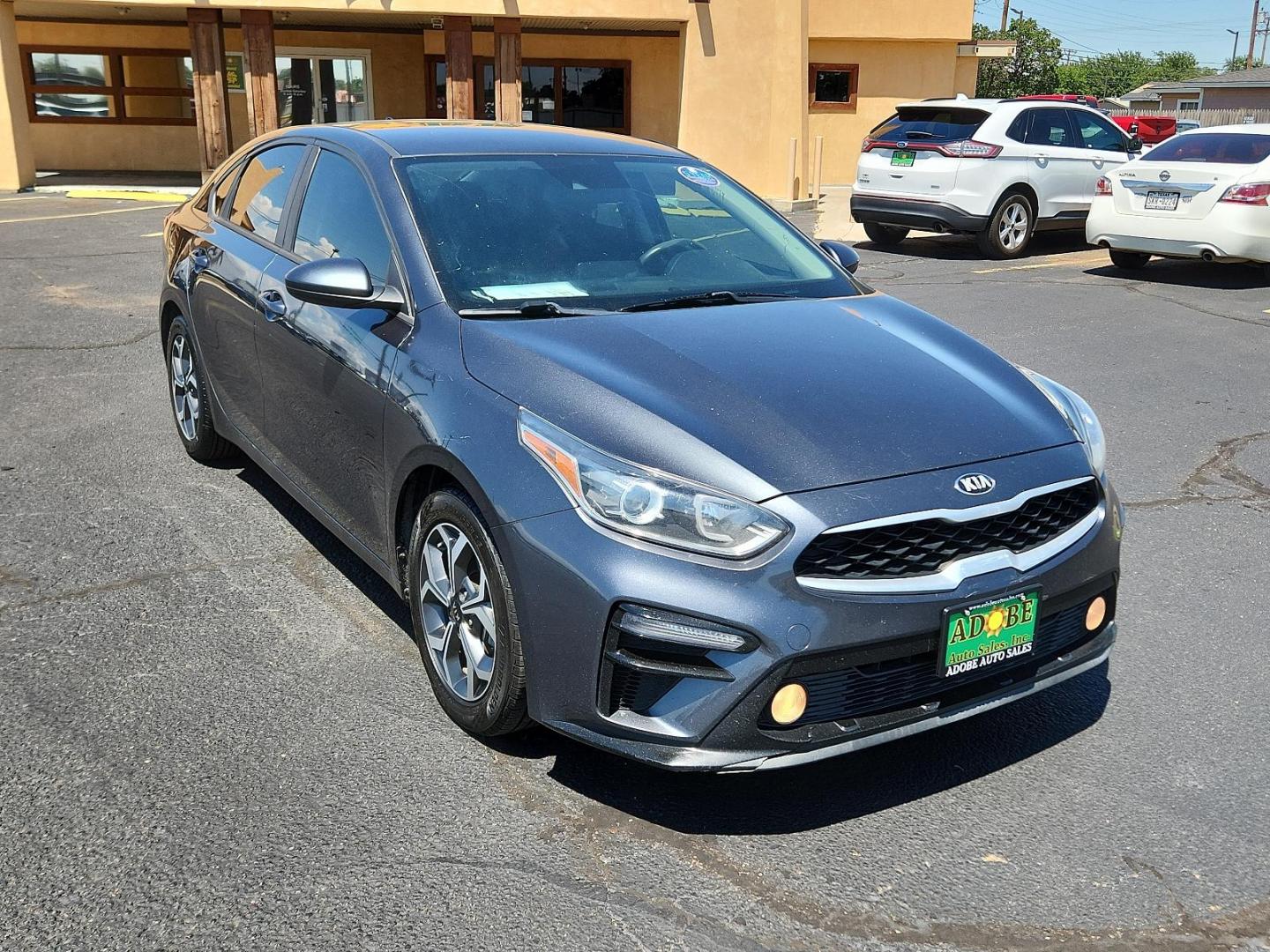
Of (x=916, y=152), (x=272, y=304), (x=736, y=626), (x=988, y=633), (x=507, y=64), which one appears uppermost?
(x=507, y=64)

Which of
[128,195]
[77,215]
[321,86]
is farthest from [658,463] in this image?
[321,86]

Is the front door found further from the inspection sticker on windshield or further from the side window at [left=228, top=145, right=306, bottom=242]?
the inspection sticker on windshield

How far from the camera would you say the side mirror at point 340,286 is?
3.79 metres

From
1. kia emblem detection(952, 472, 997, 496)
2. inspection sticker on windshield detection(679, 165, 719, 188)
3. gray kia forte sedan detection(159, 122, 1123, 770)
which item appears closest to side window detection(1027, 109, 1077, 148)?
inspection sticker on windshield detection(679, 165, 719, 188)

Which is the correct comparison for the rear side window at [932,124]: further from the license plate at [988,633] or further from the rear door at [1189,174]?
the license plate at [988,633]

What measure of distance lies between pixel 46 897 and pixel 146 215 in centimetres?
1590

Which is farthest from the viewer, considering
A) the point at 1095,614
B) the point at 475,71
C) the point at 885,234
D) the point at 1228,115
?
the point at 1228,115

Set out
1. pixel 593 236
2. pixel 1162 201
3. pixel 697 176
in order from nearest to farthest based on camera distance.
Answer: pixel 593 236 < pixel 697 176 < pixel 1162 201

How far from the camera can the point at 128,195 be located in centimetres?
1978

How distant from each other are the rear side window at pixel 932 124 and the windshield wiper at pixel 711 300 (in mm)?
10400

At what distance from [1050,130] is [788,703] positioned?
13061 mm

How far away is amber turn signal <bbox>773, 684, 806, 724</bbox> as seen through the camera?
2.93 m

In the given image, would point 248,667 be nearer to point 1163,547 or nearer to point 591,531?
point 591,531

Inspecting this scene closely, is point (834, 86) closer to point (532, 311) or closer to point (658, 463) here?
point (532, 311)
